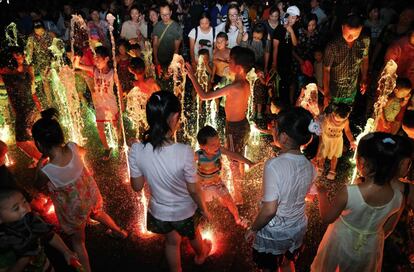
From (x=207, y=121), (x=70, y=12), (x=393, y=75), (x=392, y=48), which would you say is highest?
(x=70, y=12)

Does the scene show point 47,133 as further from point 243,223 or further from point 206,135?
point 243,223

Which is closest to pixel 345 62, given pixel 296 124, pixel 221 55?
pixel 221 55

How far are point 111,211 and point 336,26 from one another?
889cm

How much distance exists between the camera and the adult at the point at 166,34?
8.21 meters

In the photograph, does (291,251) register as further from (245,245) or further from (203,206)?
(245,245)

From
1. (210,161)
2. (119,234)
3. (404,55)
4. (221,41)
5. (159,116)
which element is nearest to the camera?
(159,116)

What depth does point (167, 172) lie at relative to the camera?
9.99ft

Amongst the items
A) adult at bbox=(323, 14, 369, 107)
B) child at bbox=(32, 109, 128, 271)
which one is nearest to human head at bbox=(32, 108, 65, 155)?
child at bbox=(32, 109, 128, 271)

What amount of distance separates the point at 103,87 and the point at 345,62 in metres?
4.10

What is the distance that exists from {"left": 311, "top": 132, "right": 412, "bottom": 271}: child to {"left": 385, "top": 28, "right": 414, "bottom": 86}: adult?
4.10 m

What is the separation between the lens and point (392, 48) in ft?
20.4

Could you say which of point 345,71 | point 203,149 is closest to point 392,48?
point 345,71

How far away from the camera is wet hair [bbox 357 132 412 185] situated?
2482mm

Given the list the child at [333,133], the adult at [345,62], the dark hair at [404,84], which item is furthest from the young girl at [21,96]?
the dark hair at [404,84]
